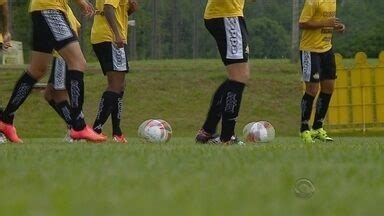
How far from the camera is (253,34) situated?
107 feet

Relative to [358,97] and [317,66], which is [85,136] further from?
[358,97]

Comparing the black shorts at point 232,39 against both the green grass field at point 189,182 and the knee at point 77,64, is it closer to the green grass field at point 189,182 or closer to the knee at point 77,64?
the knee at point 77,64

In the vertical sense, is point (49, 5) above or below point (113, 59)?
above

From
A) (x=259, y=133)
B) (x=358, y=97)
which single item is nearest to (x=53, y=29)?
(x=259, y=133)

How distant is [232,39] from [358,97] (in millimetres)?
11224

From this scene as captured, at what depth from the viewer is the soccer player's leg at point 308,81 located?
1118 centimetres

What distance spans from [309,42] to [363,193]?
297 inches

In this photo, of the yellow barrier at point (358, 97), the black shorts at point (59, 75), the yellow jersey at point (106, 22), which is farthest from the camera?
the yellow barrier at point (358, 97)

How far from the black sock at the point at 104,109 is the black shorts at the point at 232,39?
5.31ft

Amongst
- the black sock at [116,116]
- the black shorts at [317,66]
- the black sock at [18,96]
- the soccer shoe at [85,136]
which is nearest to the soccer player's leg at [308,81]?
the black shorts at [317,66]

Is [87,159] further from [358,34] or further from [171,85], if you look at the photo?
[358,34]

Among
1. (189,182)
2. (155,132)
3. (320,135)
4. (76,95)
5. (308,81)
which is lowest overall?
(320,135)

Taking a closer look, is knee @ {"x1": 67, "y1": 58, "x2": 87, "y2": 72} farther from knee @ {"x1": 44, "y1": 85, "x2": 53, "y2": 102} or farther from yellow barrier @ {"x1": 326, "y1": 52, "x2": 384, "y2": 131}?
yellow barrier @ {"x1": 326, "y1": 52, "x2": 384, "y2": 131}

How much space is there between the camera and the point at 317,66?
1121 centimetres
